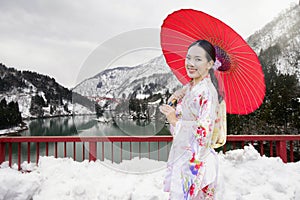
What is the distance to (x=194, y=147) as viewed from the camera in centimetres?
125

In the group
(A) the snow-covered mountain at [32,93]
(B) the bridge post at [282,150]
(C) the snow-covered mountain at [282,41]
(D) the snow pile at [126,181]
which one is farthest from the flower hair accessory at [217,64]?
(A) the snow-covered mountain at [32,93]

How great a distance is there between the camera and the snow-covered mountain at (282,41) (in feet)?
163

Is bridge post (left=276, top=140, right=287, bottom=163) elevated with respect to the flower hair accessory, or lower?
lower

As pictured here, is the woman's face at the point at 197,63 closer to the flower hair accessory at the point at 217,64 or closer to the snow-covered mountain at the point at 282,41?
the flower hair accessory at the point at 217,64

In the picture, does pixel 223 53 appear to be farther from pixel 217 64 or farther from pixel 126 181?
pixel 126 181

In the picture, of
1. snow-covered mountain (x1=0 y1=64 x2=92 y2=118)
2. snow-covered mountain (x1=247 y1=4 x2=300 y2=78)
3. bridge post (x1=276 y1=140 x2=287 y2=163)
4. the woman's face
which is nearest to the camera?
the woman's face

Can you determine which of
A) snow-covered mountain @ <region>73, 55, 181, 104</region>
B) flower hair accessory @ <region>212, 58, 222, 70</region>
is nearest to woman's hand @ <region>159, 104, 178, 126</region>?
snow-covered mountain @ <region>73, 55, 181, 104</region>

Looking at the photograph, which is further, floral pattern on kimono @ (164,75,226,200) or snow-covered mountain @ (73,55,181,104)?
snow-covered mountain @ (73,55,181,104)

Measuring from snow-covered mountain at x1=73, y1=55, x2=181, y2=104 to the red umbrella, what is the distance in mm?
195

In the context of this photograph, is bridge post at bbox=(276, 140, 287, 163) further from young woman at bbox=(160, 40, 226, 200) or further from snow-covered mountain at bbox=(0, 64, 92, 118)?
snow-covered mountain at bbox=(0, 64, 92, 118)

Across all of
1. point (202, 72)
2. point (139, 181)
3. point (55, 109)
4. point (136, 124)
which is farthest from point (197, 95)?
point (55, 109)

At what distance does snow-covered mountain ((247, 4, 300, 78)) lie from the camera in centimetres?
4953

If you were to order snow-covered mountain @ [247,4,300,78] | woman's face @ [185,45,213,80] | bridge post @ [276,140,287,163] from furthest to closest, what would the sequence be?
snow-covered mountain @ [247,4,300,78]
bridge post @ [276,140,287,163]
woman's face @ [185,45,213,80]

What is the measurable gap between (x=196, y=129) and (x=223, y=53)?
0.64 meters
